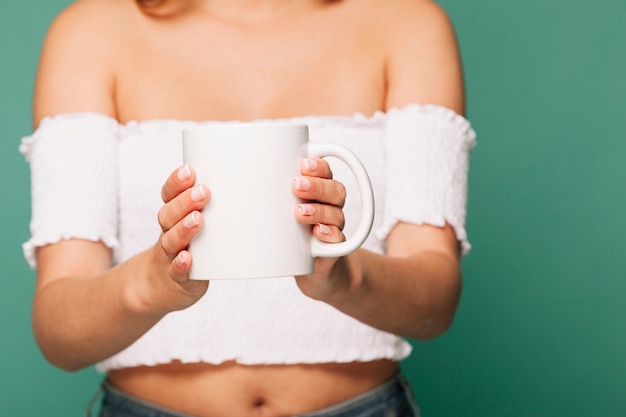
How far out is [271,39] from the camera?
55.9 inches

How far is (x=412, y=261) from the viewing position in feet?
3.76

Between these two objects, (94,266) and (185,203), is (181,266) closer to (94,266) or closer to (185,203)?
(185,203)

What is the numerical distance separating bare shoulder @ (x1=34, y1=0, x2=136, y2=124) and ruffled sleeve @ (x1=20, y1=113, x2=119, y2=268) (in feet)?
0.11

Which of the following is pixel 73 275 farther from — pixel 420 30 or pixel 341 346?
pixel 420 30

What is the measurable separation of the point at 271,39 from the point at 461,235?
1.33 feet

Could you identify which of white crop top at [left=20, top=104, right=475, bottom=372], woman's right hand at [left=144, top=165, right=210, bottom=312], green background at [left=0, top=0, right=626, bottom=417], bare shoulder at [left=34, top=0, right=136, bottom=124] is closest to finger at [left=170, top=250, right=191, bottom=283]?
woman's right hand at [left=144, top=165, right=210, bottom=312]

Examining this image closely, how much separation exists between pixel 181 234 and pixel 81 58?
0.59 meters

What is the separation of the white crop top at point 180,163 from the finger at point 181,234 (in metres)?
0.41

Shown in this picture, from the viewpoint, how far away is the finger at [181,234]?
0.79m

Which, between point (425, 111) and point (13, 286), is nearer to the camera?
point (425, 111)

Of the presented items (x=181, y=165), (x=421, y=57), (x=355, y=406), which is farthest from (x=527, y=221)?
(x=181, y=165)

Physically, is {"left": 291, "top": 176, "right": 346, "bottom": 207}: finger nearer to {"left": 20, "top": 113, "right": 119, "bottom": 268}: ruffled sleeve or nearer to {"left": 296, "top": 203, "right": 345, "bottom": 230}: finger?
{"left": 296, "top": 203, "right": 345, "bottom": 230}: finger

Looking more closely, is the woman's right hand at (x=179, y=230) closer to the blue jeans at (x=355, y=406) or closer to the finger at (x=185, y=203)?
the finger at (x=185, y=203)

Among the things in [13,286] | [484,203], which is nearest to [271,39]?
[484,203]
